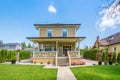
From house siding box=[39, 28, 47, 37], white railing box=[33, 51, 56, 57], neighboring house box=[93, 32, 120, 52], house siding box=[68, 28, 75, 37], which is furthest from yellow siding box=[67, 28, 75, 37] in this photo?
neighboring house box=[93, 32, 120, 52]

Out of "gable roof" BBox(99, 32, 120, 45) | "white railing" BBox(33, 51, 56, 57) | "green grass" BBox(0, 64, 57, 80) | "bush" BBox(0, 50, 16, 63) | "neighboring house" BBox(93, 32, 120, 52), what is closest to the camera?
"green grass" BBox(0, 64, 57, 80)

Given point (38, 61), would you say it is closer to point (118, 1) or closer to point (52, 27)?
point (52, 27)

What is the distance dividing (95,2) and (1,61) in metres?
20.2

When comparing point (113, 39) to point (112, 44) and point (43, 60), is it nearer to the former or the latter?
point (112, 44)

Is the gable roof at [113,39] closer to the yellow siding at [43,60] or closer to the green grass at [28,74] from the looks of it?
the yellow siding at [43,60]

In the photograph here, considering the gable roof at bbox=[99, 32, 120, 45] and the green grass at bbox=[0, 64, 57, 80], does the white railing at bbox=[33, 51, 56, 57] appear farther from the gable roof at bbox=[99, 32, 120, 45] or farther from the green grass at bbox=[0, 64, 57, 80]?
the gable roof at bbox=[99, 32, 120, 45]

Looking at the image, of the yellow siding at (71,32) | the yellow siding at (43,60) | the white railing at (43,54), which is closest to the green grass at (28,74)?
the yellow siding at (43,60)

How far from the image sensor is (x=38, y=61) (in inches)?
1096

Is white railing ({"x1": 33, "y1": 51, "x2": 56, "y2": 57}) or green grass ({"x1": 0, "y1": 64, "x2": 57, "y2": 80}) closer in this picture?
green grass ({"x1": 0, "y1": 64, "x2": 57, "y2": 80})

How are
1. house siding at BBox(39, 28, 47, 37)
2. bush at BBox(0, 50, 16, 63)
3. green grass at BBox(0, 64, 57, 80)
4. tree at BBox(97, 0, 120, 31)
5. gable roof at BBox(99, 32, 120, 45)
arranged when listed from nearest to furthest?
tree at BBox(97, 0, 120, 31), green grass at BBox(0, 64, 57, 80), bush at BBox(0, 50, 16, 63), house siding at BBox(39, 28, 47, 37), gable roof at BBox(99, 32, 120, 45)

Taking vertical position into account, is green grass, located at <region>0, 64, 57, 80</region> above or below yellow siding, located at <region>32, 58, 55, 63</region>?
below

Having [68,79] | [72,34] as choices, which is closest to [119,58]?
[72,34]

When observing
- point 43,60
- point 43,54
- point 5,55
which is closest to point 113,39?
point 43,54

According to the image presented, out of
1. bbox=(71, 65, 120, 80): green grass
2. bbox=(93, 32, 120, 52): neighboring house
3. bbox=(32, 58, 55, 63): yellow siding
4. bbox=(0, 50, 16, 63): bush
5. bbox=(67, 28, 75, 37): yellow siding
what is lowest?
bbox=(71, 65, 120, 80): green grass
